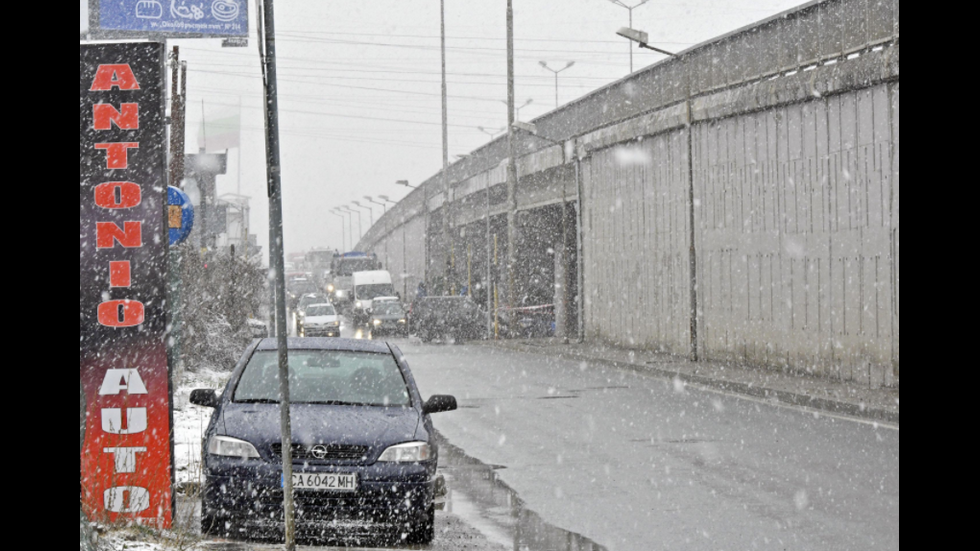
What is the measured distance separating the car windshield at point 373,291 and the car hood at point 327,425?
4853cm

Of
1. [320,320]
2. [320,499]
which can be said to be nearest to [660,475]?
[320,499]

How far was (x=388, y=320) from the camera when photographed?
4641 cm

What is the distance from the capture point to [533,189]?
4591 cm

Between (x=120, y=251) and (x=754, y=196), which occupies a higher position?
(x=754, y=196)

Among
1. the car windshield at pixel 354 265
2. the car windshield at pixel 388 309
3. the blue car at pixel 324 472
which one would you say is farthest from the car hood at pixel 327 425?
the car windshield at pixel 354 265

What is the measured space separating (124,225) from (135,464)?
156 centimetres

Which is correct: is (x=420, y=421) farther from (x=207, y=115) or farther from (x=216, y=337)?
(x=207, y=115)

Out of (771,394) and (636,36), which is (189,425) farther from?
(636,36)

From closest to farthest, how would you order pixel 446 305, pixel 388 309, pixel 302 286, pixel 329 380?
pixel 329 380 → pixel 446 305 → pixel 388 309 → pixel 302 286

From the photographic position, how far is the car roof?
9.41 metres

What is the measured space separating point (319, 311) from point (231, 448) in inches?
1460

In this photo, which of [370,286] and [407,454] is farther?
[370,286]

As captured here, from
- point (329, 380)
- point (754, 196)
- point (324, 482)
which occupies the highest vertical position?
point (754, 196)

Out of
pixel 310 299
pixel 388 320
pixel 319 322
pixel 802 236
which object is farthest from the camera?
pixel 310 299
